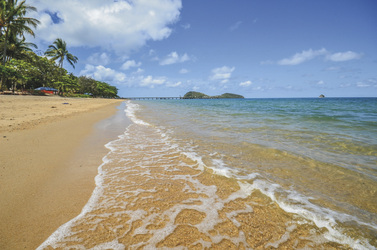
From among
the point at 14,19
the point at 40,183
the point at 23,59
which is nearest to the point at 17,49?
the point at 23,59

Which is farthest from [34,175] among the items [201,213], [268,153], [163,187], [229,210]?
[268,153]

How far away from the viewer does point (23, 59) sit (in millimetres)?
41188

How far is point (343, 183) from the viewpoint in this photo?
10.6ft

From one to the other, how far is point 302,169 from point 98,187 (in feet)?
14.1

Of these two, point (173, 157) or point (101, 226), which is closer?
point (101, 226)

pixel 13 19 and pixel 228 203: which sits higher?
pixel 13 19

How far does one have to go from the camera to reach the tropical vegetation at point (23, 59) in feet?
90.9

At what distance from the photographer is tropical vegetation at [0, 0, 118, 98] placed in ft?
90.9

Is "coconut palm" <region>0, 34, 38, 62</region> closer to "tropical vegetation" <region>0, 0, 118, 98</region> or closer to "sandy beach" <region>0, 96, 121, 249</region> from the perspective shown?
"tropical vegetation" <region>0, 0, 118, 98</region>

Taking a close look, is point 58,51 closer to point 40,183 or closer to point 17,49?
point 17,49

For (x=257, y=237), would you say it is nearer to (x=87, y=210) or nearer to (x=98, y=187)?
(x=87, y=210)

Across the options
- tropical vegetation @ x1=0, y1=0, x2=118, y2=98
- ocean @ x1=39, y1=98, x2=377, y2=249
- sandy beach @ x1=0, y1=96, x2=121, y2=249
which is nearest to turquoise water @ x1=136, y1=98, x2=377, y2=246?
ocean @ x1=39, y1=98, x2=377, y2=249

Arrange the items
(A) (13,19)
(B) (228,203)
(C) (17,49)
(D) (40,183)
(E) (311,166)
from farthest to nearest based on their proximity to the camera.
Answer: (C) (17,49) → (A) (13,19) → (E) (311,166) → (D) (40,183) → (B) (228,203)

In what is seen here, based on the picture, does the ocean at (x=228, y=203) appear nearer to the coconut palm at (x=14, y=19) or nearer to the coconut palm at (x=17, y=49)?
the coconut palm at (x=14, y=19)
